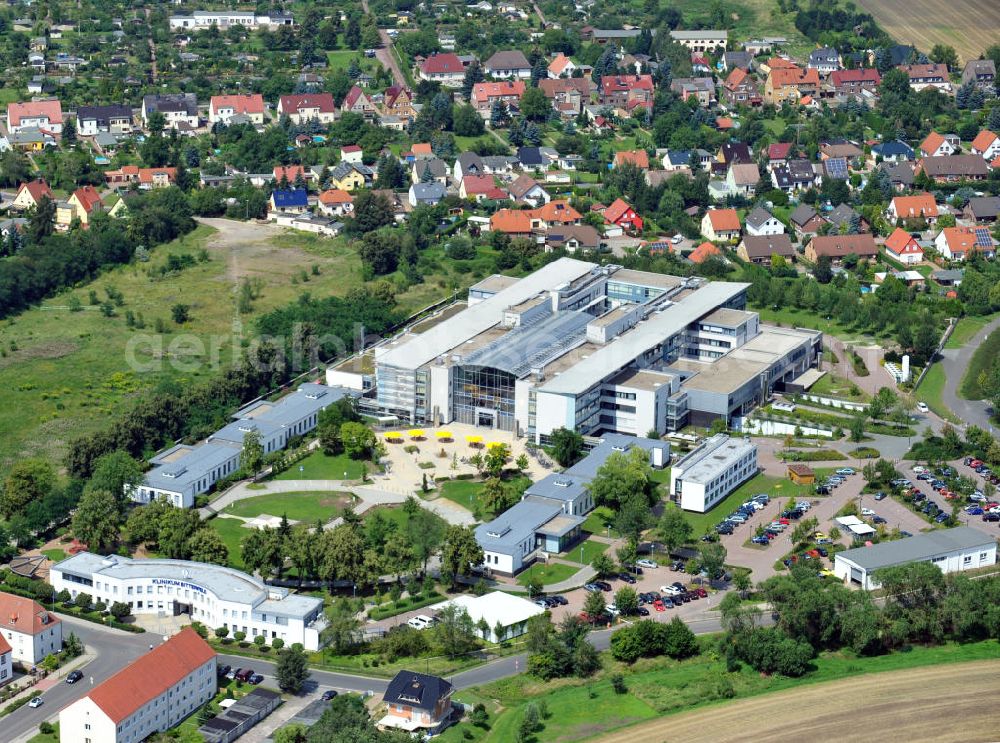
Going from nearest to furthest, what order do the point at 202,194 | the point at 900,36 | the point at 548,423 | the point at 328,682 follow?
1. the point at 328,682
2. the point at 548,423
3. the point at 202,194
4. the point at 900,36

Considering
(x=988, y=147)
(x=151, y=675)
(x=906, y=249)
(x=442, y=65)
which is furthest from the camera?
(x=442, y=65)

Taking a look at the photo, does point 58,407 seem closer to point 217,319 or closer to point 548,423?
point 217,319

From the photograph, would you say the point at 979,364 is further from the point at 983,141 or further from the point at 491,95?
the point at 491,95

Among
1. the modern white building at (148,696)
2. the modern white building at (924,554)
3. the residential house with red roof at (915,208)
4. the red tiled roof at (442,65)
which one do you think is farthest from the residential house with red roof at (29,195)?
the modern white building at (924,554)

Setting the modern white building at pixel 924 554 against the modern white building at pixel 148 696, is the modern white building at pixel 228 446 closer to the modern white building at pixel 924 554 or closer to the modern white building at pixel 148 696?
the modern white building at pixel 148 696

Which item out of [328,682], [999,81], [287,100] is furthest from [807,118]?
[328,682]

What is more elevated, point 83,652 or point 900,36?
point 900,36

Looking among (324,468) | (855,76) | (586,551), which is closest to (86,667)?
(324,468)
